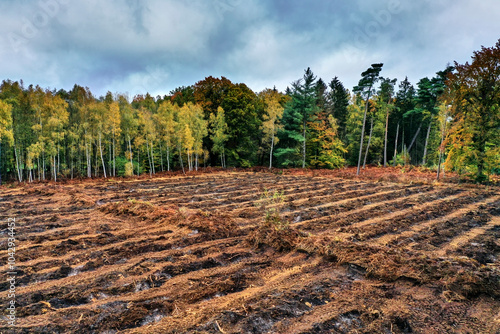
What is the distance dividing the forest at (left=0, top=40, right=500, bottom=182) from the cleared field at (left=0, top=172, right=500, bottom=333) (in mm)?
13442

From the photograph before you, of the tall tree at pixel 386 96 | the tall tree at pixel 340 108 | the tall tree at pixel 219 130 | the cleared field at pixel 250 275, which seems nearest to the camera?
the cleared field at pixel 250 275

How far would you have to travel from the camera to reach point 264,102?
3672 centimetres

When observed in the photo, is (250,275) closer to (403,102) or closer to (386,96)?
(386,96)

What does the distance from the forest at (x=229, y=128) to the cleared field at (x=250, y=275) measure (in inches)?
529

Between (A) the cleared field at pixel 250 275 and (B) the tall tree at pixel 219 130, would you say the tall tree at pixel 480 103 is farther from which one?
(B) the tall tree at pixel 219 130

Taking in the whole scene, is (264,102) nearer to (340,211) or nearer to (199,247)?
(340,211)

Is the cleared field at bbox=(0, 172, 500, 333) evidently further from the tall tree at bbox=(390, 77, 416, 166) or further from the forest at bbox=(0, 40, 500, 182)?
the tall tree at bbox=(390, 77, 416, 166)

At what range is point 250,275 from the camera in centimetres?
479

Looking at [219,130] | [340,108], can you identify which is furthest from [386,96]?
[219,130]

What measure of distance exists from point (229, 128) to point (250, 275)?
2897cm

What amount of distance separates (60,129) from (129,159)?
25.4 ft

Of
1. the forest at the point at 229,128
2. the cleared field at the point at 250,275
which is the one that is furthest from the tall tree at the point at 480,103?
the cleared field at the point at 250,275

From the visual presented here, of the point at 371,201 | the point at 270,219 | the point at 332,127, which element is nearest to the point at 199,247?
the point at 270,219

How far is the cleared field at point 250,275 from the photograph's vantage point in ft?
11.1
